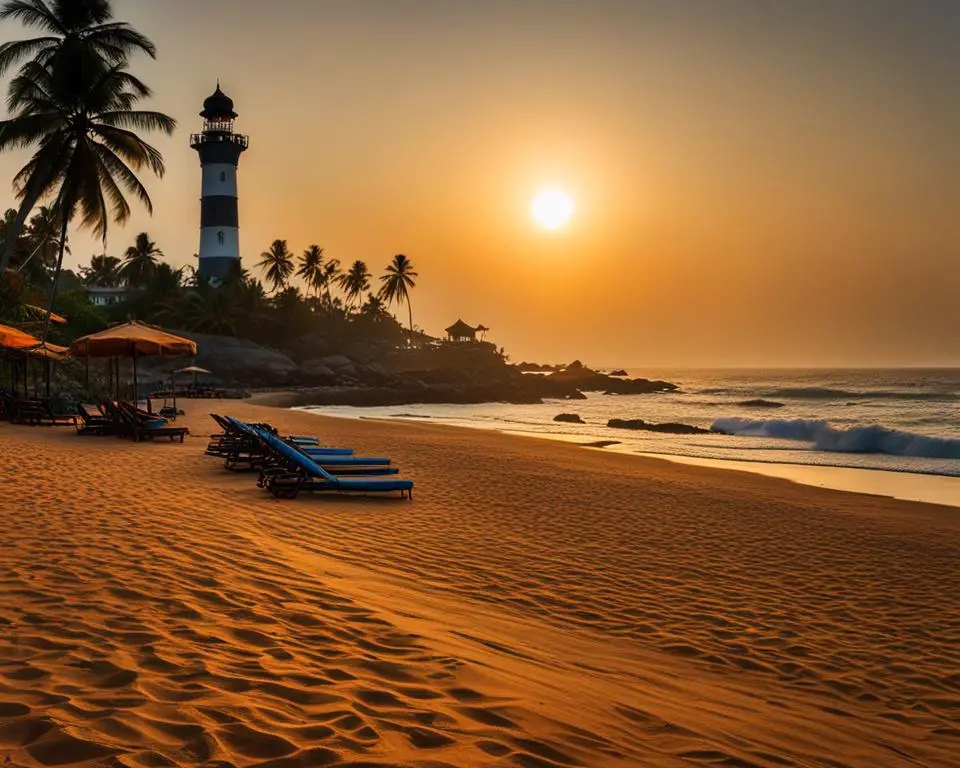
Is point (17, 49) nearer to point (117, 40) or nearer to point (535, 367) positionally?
point (117, 40)

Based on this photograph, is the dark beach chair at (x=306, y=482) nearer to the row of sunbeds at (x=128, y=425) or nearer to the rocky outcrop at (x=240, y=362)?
the row of sunbeds at (x=128, y=425)

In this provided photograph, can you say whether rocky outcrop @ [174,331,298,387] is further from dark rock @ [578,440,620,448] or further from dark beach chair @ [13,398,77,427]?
dark rock @ [578,440,620,448]

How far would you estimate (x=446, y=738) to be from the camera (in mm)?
3363

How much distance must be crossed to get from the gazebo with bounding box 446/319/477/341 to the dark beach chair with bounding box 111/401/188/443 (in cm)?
8991

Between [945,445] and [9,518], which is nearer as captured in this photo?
[9,518]

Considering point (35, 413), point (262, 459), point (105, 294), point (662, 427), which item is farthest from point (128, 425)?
point (105, 294)

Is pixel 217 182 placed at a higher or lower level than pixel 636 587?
higher

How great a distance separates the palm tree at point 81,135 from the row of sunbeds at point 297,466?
14097 millimetres

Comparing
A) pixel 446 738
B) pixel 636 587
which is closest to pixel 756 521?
pixel 636 587

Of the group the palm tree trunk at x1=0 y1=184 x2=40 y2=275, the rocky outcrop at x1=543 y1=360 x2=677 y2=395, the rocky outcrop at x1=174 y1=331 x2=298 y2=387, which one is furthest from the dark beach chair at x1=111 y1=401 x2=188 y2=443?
the rocky outcrop at x1=543 y1=360 x2=677 y2=395

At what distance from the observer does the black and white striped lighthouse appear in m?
62.8

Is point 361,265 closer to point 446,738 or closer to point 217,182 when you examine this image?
point 217,182

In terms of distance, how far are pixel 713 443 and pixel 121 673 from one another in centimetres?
2757

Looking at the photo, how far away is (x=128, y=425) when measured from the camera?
18.1m
